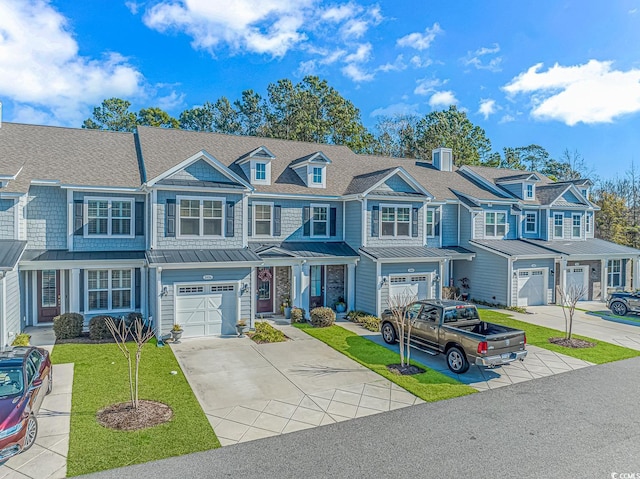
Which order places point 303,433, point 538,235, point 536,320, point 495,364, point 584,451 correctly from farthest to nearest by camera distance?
point 538,235 → point 536,320 → point 495,364 → point 303,433 → point 584,451

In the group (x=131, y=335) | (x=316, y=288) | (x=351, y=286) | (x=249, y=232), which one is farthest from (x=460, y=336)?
(x=249, y=232)

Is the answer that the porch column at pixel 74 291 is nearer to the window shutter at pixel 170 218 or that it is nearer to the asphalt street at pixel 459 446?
the window shutter at pixel 170 218

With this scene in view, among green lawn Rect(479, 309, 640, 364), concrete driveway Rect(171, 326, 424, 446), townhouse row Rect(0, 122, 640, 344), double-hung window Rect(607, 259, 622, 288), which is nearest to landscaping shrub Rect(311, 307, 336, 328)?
townhouse row Rect(0, 122, 640, 344)

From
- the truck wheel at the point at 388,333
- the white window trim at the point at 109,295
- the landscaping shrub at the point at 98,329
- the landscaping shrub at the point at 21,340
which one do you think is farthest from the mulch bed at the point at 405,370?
the landscaping shrub at the point at 21,340

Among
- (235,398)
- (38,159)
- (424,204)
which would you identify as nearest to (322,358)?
(235,398)

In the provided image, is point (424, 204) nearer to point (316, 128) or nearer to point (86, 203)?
point (86, 203)

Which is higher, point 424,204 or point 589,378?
point 424,204
